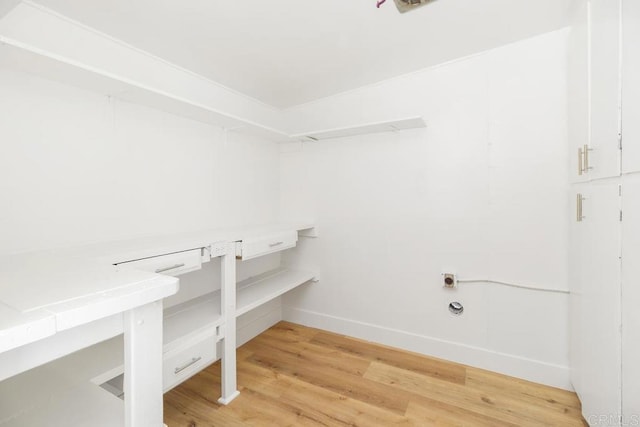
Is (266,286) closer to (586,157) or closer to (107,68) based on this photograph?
(107,68)

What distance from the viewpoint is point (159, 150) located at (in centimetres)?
177

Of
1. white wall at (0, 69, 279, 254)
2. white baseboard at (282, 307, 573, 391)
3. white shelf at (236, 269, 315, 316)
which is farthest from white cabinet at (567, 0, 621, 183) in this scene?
white wall at (0, 69, 279, 254)

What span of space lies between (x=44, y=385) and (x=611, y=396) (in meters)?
2.12

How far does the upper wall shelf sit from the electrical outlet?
1107 millimetres

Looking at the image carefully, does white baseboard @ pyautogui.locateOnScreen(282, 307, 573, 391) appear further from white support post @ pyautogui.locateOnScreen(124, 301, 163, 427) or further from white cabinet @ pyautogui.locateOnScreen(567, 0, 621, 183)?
white support post @ pyautogui.locateOnScreen(124, 301, 163, 427)

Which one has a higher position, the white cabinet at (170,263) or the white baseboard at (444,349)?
the white cabinet at (170,263)

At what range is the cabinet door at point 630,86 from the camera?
920mm

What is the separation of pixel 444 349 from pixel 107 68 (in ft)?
9.20

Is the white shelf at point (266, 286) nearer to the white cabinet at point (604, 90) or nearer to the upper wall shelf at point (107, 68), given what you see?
the upper wall shelf at point (107, 68)

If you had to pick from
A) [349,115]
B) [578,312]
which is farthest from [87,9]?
[578,312]

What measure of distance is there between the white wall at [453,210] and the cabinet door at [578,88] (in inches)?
3.4

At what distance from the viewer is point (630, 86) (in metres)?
0.96

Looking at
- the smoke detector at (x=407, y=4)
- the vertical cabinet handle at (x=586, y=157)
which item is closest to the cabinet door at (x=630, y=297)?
the vertical cabinet handle at (x=586, y=157)

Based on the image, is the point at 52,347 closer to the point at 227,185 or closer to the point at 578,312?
the point at 227,185
